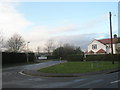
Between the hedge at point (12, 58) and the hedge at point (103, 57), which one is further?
the hedge at point (103, 57)

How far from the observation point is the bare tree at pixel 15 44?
213ft

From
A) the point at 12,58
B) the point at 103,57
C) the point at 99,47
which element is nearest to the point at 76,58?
the point at 103,57

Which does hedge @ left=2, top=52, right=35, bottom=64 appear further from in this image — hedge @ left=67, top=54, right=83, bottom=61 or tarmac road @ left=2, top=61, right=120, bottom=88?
tarmac road @ left=2, top=61, right=120, bottom=88

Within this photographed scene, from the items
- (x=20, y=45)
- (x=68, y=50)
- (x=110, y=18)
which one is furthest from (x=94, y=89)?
(x=68, y=50)

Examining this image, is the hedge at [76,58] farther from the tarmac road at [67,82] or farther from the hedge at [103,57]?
the tarmac road at [67,82]

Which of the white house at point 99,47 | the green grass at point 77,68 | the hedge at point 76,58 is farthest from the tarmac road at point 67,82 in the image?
the white house at point 99,47

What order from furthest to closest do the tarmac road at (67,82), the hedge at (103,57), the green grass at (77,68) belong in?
the hedge at (103,57), the green grass at (77,68), the tarmac road at (67,82)

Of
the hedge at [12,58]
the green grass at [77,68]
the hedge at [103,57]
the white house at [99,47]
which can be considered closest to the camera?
the green grass at [77,68]

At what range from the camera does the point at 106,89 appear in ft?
30.2

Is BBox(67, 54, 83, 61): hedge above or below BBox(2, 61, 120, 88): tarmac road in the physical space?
below

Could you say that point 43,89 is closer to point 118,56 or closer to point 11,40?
point 118,56

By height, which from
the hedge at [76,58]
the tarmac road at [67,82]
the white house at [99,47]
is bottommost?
the hedge at [76,58]

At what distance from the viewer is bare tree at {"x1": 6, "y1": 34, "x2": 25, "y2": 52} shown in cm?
6481

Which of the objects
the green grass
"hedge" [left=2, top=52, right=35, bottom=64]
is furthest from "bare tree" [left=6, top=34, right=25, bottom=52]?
the green grass
